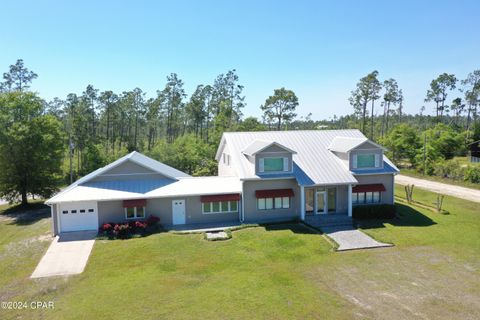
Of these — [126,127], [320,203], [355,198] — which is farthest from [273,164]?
[126,127]

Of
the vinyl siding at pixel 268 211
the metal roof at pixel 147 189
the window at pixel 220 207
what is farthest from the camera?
the window at pixel 220 207

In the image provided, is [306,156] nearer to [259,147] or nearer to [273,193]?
[259,147]

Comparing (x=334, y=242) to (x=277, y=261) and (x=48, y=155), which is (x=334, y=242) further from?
(x=48, y=155)

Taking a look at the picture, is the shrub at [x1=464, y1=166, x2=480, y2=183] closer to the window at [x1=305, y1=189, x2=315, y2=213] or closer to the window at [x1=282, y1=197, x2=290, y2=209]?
→ the window at [x1=305, y1=189, x2=315, y2=213]

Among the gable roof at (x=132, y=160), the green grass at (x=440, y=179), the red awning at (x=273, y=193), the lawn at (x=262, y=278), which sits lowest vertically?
the lawn at (x=262, y=278)

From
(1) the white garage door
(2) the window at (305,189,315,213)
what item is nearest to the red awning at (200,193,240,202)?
(2) the window at (305,189,315,213)

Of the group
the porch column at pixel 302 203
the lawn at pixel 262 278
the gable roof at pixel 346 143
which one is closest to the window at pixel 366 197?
the gable roof at pixel 346 143

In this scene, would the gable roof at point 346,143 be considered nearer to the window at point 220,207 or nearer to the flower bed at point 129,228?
the window at point 220,207
